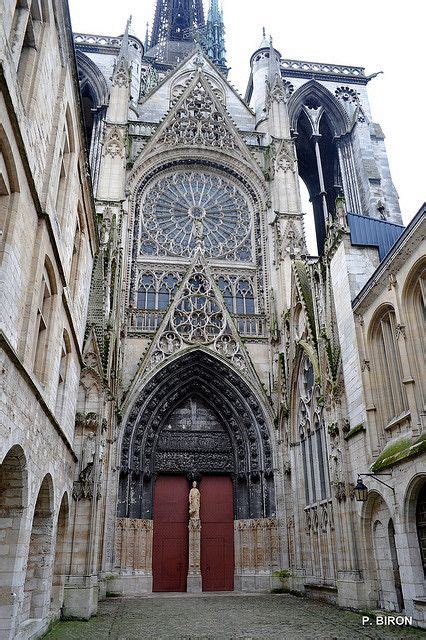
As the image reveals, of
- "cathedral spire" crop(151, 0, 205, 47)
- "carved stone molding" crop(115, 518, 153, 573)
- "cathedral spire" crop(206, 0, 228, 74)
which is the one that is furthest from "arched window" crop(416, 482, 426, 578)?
"cathedral spire" crop(151, 0, 205, 47)

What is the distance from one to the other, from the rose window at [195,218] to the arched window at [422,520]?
1364 centimetres

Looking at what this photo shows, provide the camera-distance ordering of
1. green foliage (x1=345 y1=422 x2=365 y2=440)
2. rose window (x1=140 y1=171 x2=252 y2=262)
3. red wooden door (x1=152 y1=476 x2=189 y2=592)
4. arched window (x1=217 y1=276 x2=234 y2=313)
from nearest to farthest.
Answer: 1. green foliage (x1=345 y1=422 x2=365 y2=440)
2. red wooden door (x1=152 y1=476 x2=189 y2=592)
3. arched window (x1=217 y1=276 x2=234 y2=313)
4. rose window (x1=140 y1=171 x2=252 y2=262)

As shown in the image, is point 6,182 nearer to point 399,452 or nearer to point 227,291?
point 399,452

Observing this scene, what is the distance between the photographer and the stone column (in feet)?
57.6

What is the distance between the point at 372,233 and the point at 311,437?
243 inches

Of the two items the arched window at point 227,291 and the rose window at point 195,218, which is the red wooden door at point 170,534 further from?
the rose window at point 195,218

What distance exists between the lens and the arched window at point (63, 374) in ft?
38.5

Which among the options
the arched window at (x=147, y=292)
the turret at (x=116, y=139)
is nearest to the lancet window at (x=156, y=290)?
the arched window at (x=147, y=292)

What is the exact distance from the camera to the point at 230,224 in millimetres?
23141

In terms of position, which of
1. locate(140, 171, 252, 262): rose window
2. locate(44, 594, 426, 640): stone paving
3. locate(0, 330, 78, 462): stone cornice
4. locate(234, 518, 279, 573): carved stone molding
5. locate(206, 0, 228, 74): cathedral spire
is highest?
locate(206, 0, 228, 74): cathedral spire

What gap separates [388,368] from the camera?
A: 1219 centimetres

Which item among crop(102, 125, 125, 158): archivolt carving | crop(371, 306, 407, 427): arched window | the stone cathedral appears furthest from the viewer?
crop(102, 125, 125, 158): archivolt carving

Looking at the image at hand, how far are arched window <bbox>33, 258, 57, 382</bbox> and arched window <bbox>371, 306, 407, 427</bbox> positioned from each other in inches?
274

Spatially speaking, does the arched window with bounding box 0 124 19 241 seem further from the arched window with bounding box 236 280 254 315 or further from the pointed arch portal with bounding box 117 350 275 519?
the arched window with bounding box 236 280 254 315
